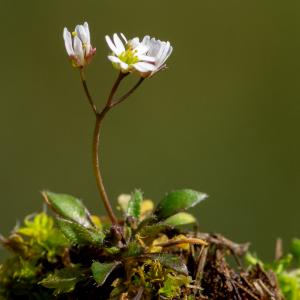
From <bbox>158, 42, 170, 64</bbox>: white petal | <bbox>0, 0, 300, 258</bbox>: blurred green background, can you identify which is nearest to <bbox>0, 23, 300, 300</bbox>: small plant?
<bbox>158, 42, 170, 64</bbox>: white petal

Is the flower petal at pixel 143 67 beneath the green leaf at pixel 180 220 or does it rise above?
above

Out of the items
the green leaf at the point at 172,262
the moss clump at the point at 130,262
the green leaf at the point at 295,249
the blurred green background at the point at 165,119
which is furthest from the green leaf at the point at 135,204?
the blurred green background at the point at 165,119

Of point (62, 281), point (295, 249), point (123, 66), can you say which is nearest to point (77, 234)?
point (62, 281)

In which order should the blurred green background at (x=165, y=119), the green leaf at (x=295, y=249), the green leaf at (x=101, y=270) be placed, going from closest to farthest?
the green leaf at (x=101, y=270) < the green leaf at (x=295, y=249) < the blurred green background at (x=165, y=119)

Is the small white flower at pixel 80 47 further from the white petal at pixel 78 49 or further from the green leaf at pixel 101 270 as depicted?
the green leaf at pixel 101 270

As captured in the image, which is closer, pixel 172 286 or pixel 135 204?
pixel 172 286

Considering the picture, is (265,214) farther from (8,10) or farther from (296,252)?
(296,252)

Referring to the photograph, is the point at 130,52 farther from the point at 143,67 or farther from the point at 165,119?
the point at 165,119

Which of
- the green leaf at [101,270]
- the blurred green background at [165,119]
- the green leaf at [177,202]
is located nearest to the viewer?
the green leaf at [101,270]
